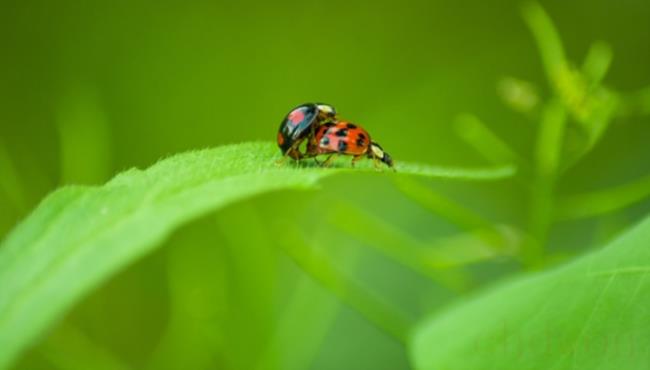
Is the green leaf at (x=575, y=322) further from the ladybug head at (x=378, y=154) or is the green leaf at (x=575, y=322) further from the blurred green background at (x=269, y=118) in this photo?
the blurred green background at (x=269, y=118)

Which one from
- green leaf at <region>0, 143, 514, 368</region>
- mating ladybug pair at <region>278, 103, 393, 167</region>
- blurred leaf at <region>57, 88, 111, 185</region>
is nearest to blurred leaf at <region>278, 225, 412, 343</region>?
mating ladybug pair at <region>278, 103, 393, 167</region>

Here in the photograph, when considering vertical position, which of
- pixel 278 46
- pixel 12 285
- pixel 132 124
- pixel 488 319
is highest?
pixel 278 46

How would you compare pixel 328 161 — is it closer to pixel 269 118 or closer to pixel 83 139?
pixel 83 139

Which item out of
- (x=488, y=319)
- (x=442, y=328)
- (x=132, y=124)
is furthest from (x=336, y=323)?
(x=132, y=124)

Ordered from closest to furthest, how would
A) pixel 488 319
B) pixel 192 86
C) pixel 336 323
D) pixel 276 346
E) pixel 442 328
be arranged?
pixel 488 319 → pixel 442 328 → pixel 276 346 → pixel 336 323 → pixel 192 86

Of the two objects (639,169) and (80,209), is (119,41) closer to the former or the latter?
(639,169)

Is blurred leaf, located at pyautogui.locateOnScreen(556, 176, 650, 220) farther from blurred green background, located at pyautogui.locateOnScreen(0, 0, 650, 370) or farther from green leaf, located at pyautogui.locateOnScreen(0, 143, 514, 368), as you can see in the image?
green leaf, located at pyautogui.locateOnScreen(0, 143, 514, 368)

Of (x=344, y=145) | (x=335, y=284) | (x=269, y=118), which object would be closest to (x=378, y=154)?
(x=344, y=145)

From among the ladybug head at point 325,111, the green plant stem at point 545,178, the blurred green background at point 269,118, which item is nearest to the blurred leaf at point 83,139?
the blurred green background at point 269,118
